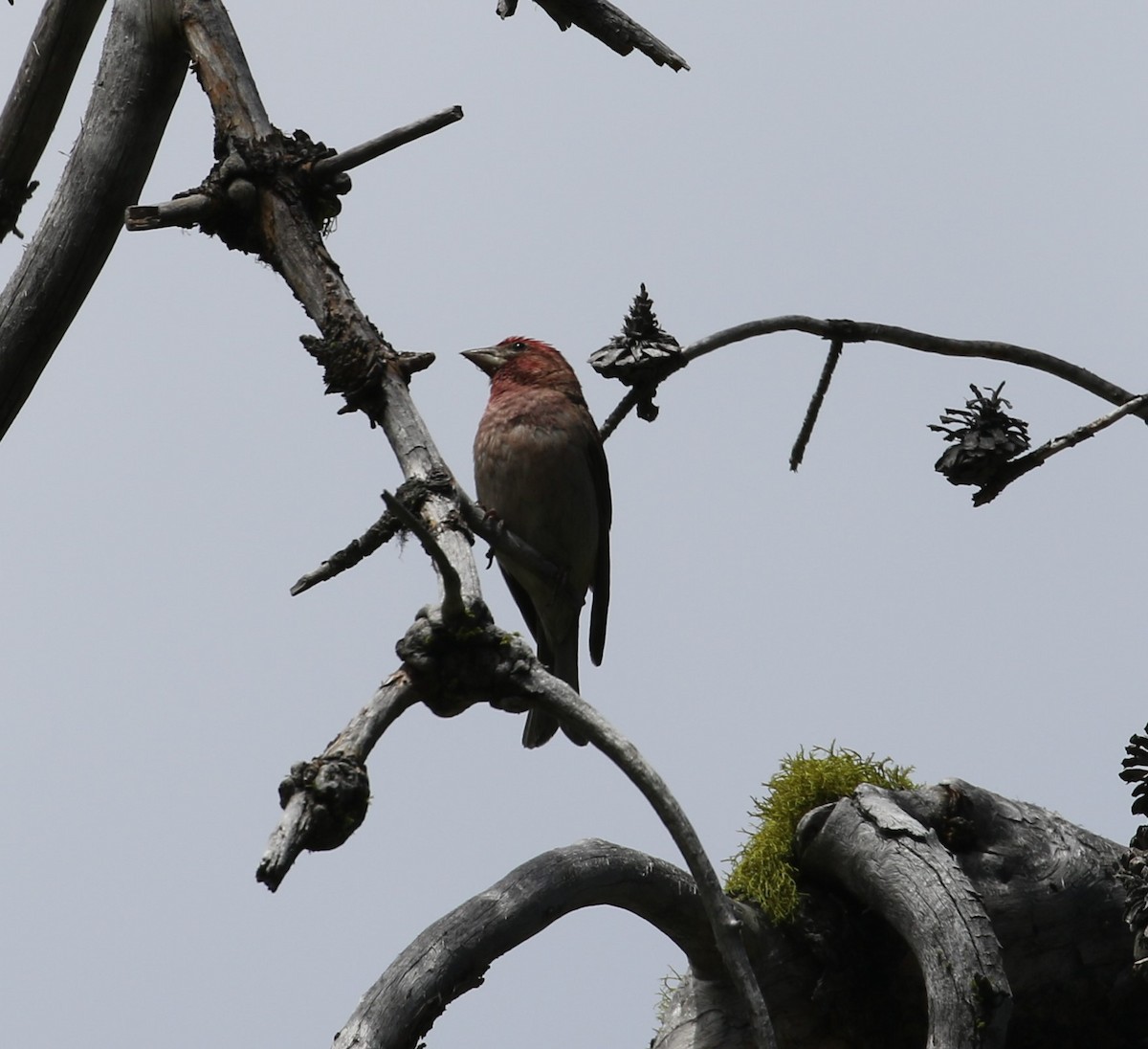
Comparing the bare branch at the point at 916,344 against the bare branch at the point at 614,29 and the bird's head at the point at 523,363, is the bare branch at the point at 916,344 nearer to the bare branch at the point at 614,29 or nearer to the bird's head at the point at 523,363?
the bare branch at the point at 614,29

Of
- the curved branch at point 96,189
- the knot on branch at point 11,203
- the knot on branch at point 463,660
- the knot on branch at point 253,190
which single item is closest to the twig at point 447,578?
the knot on branch at point 463,660

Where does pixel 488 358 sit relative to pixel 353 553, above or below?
above

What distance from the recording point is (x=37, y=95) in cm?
389

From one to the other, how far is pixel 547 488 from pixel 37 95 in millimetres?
2828

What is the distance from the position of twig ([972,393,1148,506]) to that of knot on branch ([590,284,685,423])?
85cm

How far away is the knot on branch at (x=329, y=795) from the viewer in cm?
191

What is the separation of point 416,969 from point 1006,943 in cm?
182

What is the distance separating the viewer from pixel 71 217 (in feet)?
11.9

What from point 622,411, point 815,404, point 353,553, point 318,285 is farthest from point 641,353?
point 353,553

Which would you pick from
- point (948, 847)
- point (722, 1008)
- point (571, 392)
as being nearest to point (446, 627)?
point (722, 1008)

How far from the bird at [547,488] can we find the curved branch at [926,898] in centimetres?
244

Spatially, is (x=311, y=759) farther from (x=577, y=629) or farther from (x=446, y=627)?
(x=577, y=629)

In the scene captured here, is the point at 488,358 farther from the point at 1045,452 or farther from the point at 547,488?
the point at 1045,452

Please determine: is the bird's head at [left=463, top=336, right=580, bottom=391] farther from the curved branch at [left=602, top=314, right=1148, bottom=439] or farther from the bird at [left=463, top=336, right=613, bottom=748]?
the curved branch at [left=602, top=314, right=1148, bottom=439]
